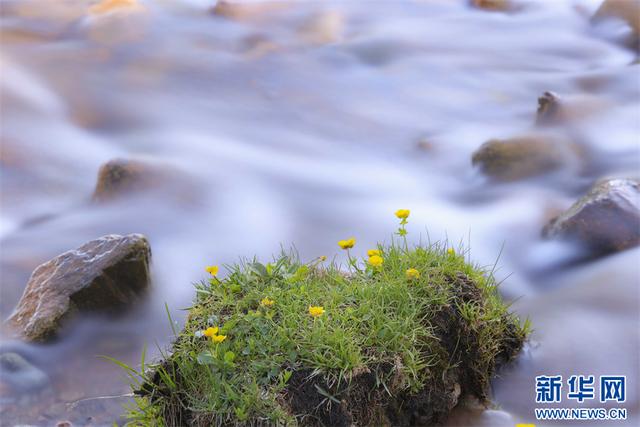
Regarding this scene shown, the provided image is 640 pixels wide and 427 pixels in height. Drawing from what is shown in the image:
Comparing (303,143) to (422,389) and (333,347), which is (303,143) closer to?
(422,389)

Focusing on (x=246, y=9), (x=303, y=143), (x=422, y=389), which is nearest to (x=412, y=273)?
(x=422, y=389)

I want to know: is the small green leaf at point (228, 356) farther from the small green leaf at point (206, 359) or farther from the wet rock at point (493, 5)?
the wet rock at point (493, 5)

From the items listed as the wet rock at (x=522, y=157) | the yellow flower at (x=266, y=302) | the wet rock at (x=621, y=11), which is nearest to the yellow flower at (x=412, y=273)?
the yellow flower at (x=266, y=302)

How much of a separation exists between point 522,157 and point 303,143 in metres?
2.07

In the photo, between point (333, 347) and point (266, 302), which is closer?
point (333, 347)

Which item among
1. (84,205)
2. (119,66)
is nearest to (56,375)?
(84,205)

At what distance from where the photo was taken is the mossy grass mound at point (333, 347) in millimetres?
2703

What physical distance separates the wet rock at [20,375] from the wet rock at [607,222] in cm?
325

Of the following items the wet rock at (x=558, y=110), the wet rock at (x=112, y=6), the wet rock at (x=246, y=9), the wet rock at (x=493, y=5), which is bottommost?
the wet rock at (x=558, y=110)

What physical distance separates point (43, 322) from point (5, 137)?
11.4 ft

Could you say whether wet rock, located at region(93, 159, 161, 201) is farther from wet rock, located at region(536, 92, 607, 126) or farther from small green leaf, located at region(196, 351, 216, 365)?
wet rock, located at region(536, 92, 607, 126)

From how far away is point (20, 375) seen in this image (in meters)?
3.88

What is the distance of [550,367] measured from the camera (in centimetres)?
365

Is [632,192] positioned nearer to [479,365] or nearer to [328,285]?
[479,365]
